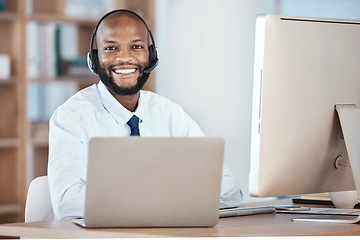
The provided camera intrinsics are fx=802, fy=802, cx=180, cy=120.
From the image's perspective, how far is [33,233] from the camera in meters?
1.89

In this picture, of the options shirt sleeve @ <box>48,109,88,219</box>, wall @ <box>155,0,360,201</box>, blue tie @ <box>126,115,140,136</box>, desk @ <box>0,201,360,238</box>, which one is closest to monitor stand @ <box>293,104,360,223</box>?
desk @ <box>0,201,360,238</box>

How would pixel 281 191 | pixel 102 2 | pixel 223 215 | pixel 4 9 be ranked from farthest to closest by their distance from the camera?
pixel 102 2 < pixel 4 9 < pixel 223 215 < pixel 281 191

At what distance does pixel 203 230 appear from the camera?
1867mm

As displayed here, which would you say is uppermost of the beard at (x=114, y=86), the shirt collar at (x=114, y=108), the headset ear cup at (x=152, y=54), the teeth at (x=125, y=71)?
the headset ear cup at (x=152, y=54)

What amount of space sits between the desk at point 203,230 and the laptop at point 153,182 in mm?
29

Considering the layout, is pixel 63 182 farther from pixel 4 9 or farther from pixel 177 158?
pixel 4 9

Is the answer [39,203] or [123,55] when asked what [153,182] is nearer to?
[39,203]

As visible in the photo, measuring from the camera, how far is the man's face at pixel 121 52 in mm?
2906

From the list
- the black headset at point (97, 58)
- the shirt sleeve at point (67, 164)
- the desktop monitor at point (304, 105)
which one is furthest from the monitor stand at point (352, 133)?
the black headset at point (97, 58)

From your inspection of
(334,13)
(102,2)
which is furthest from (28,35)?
(334,13)

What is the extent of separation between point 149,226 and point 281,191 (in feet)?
1.13

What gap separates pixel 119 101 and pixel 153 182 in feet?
3.73

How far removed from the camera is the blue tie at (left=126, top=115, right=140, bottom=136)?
2725 millimetres

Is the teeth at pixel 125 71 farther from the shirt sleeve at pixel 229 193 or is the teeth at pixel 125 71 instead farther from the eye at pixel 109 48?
the shirt sleeve at pixel 229 193
